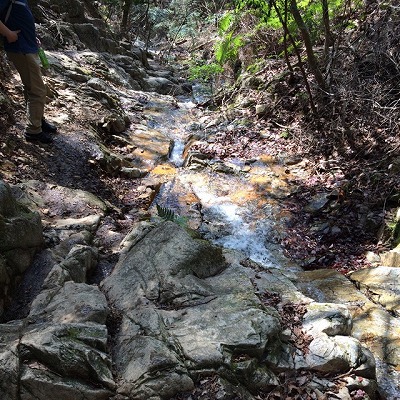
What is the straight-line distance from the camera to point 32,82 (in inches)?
228

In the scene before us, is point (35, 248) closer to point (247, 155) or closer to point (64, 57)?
point (247, 155)

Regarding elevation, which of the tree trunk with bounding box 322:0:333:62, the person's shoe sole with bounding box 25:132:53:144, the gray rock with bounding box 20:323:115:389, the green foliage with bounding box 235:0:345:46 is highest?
the green foliage with bounding box 235:0:345:46

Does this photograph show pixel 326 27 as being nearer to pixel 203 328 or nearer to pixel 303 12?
pixel 303 12

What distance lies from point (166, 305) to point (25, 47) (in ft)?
15.0

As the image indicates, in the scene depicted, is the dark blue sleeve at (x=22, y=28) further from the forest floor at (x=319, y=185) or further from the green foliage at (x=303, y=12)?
the green foliage at (x=303, y=12)

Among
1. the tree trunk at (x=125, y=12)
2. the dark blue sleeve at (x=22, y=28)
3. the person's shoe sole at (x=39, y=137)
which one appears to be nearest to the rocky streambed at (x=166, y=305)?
the person's shoe sole at (x=39, y=137)

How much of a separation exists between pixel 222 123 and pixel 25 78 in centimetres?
627

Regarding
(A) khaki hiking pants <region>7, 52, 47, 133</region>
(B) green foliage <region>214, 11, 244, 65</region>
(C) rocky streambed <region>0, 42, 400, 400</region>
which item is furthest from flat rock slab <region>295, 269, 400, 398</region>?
(B) green foliage <region>214, 11, 244, 65</region>

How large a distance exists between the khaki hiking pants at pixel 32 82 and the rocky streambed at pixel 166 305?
0.74 m

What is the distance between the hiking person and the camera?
519cm

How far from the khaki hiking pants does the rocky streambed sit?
0.74 metres

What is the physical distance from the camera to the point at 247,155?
9.06 m

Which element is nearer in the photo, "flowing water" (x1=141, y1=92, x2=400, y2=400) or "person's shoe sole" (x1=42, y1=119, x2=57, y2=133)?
"flowing water" (x1=141, y1=92, x2=400, y2=400)

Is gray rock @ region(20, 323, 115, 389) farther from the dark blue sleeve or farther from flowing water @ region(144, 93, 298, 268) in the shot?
the dark blue sleeve
